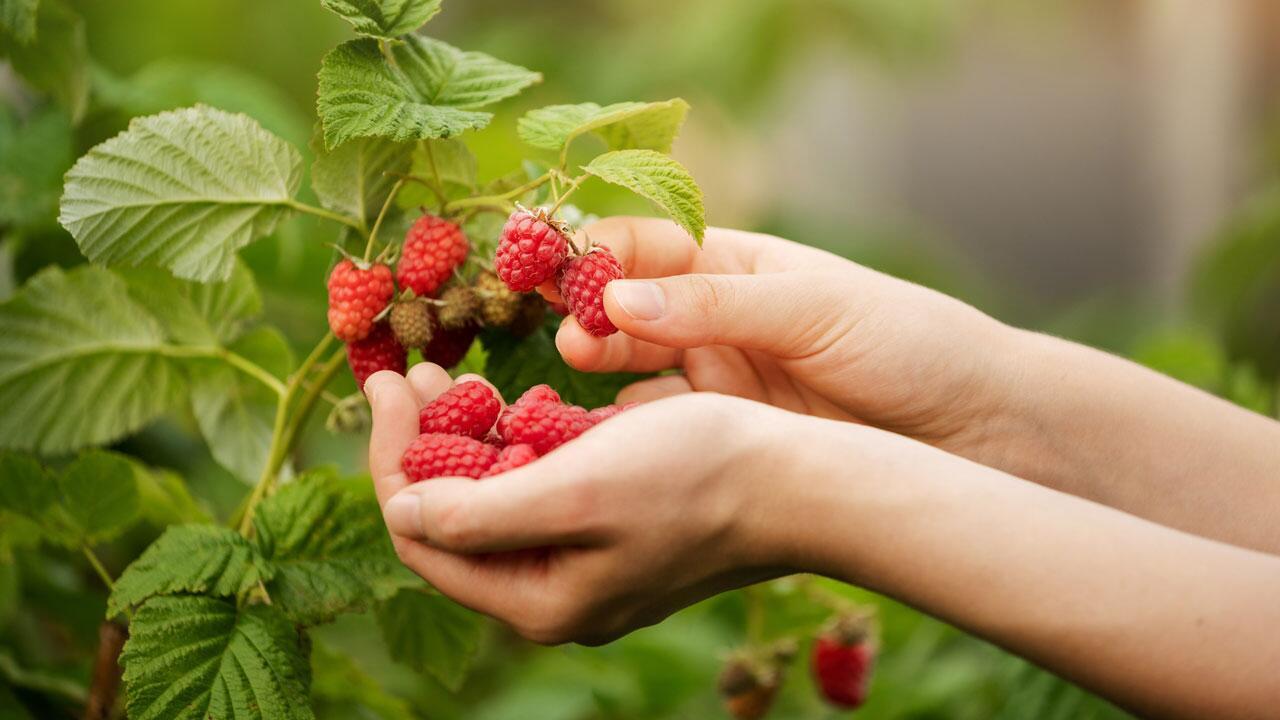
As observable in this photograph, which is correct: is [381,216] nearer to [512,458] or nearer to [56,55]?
[512,458]

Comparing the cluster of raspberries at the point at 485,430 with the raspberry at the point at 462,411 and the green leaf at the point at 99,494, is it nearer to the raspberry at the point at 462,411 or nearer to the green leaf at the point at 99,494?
the raspberry at the point at 462,411

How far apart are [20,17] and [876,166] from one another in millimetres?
4210

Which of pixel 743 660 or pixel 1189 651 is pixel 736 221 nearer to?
pixel 743 660

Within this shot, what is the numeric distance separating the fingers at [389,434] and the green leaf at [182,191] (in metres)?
0.19

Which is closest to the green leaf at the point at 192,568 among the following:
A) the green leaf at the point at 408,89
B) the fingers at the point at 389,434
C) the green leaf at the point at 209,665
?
the green leaf at the point at 209,665

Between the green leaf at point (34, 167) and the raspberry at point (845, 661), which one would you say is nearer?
the green leaf at point (34, 167)

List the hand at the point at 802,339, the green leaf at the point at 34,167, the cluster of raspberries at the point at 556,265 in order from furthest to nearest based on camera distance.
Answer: the green leaf at the point at 34,167, the hand at the point at 802,339, the cluster of raspberries at the point at 556,265

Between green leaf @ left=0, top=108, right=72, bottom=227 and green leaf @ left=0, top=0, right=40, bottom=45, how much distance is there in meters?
0.22

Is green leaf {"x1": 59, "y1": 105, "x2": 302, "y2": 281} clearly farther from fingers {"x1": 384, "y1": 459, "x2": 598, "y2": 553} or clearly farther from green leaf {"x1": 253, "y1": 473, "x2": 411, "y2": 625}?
fingers {"x1": 384, "y1": 459, "x2": 598, "y2": 553}

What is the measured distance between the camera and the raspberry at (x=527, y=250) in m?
0.78

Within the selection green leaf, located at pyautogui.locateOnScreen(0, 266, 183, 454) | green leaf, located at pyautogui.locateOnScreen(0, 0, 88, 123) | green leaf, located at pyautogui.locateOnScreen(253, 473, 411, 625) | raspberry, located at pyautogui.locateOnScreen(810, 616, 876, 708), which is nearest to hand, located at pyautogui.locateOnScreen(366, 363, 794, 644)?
green leaf, located at pyautogui.locateOnScreen(253, 473, 411, 625)

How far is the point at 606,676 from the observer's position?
1.47 meters

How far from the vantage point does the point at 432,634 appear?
0.99 m

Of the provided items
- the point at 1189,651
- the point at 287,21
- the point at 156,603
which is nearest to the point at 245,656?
the point at 156,603
